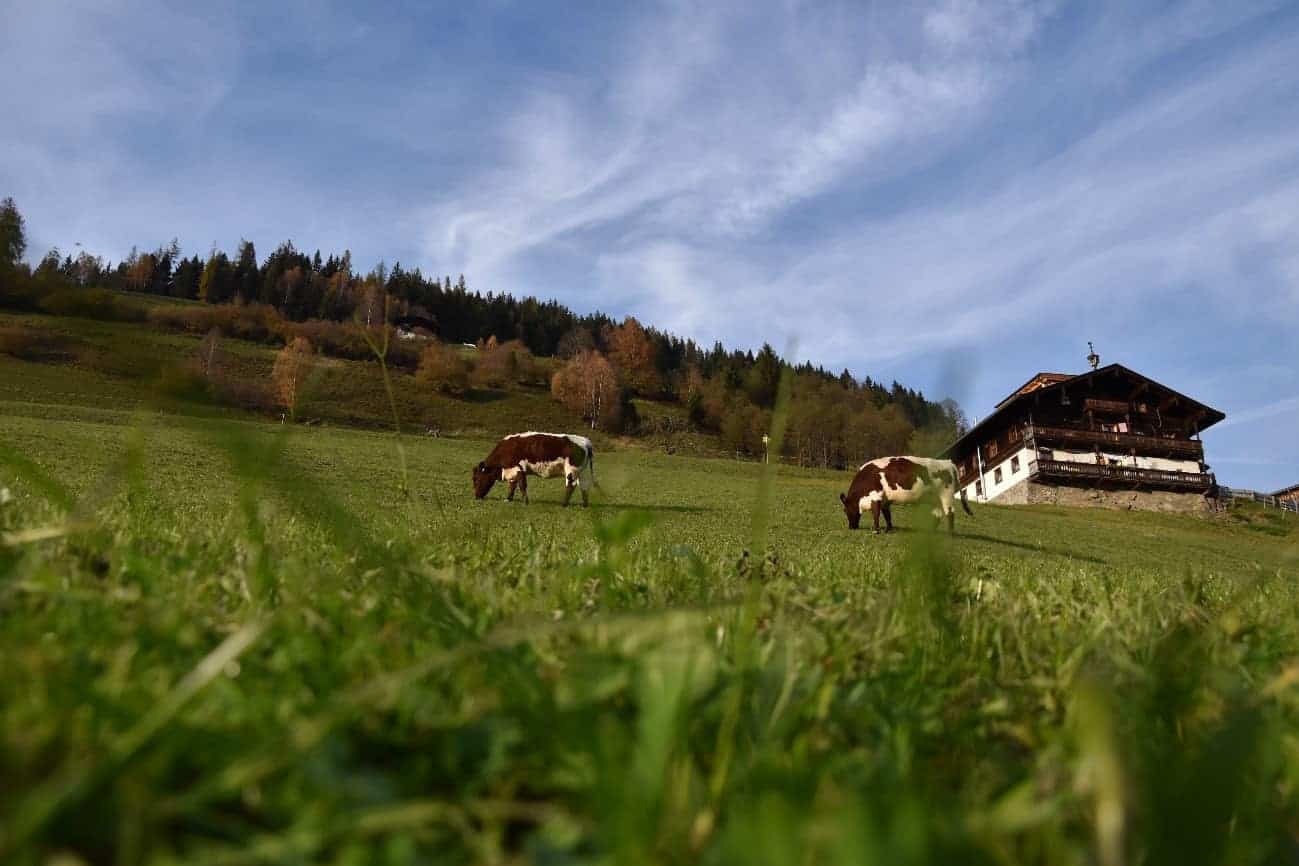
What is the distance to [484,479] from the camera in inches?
1077

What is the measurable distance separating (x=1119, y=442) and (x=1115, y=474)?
3.81 metres

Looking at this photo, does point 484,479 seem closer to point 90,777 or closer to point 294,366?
point 294,366

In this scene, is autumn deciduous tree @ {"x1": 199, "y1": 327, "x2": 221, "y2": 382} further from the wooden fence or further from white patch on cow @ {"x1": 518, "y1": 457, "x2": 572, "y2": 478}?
the wooden fence

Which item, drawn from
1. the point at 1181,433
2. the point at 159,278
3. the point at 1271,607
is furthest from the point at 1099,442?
the point at 159,278

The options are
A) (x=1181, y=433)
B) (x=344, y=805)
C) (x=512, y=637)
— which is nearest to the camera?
(x=344, y=805)

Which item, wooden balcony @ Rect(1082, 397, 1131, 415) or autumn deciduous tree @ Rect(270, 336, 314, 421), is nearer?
autumn deciduous tree @ Rect(270, 336, 314, 421)

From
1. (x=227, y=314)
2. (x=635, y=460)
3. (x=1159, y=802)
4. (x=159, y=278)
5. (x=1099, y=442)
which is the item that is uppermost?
(x=159, y=278)

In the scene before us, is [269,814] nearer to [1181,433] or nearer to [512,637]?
[512,637]

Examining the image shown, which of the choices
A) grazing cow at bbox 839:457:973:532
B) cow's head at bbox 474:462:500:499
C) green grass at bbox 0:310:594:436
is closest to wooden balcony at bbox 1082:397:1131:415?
grazing cow at bbox 839:457:973:532

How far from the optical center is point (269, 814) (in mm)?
886

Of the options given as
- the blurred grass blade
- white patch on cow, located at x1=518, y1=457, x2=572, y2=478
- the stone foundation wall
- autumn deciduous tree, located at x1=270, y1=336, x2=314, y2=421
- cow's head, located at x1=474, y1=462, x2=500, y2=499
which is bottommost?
cow's head, located at x1=474, y1=462, x2=500, y2=499

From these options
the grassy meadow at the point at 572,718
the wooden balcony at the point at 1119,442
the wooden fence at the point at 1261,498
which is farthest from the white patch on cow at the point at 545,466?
the wooden fence at the point at 1261,498

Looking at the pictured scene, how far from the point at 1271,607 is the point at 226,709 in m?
3.81

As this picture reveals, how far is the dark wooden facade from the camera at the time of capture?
55.5 metres
